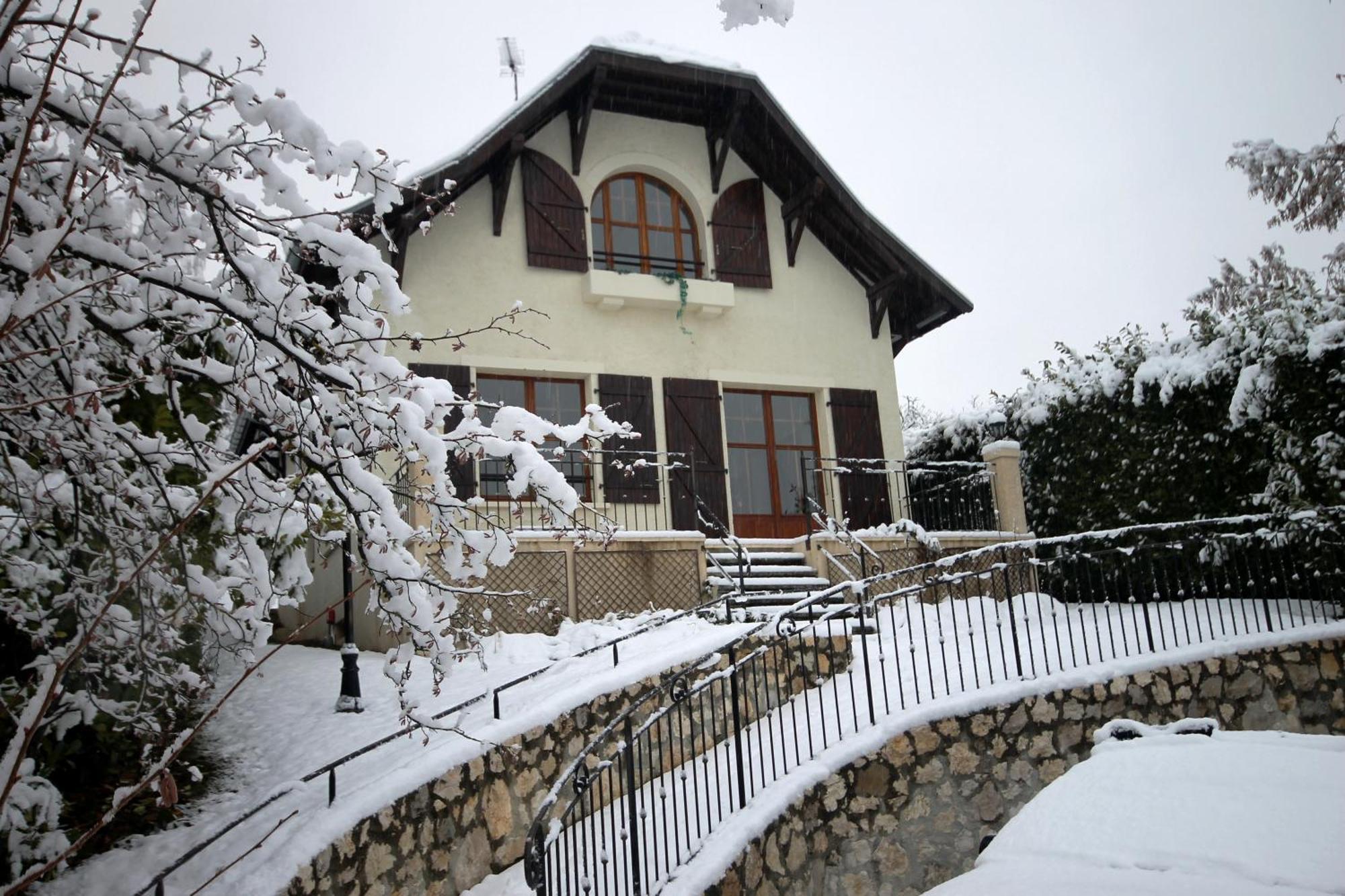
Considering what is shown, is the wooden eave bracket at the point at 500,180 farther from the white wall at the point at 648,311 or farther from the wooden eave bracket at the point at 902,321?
the wooden eave bracket at the point at 902,321

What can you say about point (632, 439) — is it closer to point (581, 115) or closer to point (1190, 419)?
point (581, 115)

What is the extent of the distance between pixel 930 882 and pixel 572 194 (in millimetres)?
8678

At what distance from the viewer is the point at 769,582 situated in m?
10.1

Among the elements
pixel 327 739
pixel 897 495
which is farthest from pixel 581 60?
pixel 327 739

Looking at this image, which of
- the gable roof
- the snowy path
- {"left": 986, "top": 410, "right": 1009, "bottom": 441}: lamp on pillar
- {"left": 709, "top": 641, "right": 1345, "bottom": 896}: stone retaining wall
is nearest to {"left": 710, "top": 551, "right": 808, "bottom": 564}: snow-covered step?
the snowy path

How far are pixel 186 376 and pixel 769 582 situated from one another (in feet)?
21.0

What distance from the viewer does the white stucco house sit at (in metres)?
11.3

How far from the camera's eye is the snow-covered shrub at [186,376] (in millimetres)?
3762

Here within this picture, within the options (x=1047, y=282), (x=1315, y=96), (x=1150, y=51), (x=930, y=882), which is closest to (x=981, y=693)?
(x=930, y=882)

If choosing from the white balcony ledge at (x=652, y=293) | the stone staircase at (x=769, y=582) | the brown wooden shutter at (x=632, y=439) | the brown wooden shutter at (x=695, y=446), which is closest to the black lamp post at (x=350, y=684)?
the stone staircase at (x=769, y=582)

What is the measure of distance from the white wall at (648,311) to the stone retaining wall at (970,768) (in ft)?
19.2

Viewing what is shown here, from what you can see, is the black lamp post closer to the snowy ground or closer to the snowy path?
the snowy ground

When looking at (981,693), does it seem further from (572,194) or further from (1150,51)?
(1150,51)

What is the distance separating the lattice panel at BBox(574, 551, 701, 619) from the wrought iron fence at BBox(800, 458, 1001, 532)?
242cm
